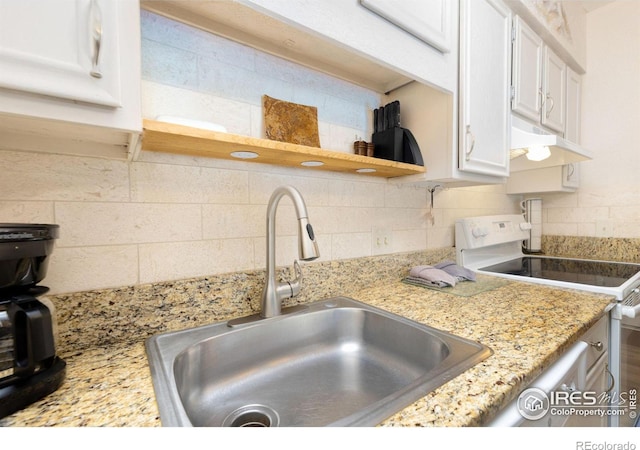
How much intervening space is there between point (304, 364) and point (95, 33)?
93 centimetres

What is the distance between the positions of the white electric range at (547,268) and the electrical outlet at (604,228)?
351 mm

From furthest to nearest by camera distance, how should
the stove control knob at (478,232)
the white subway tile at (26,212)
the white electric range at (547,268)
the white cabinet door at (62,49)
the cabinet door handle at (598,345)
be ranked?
1. the stove control knob at (478,232)
2. the white electric range at (547,268)
3. the cabinet door handle at (598,345)
4. the white subway tile at (26,212)
5. the white cabinet door at (62,49)

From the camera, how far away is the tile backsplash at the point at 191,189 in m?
0.67

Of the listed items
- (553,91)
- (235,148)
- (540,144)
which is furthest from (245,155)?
(553,91)

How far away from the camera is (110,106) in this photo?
1.58 ft

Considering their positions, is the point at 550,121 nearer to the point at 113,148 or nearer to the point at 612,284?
the point at 612,284

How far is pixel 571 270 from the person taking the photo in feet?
5.06

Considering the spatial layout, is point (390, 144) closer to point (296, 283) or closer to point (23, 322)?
point (296, 283)

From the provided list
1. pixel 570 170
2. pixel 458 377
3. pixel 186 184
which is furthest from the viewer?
pixel 570 170

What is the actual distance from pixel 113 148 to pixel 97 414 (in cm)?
55

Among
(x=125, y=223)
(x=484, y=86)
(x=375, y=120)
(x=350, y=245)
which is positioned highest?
(x=484, y=86)

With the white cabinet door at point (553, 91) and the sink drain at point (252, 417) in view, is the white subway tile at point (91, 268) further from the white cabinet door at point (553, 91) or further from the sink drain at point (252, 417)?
the white cabinet door at point (553, 91)

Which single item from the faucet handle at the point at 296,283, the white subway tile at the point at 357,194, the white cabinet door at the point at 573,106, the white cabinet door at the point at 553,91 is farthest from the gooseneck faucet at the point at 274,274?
the white cabinet door at the point at 573,106

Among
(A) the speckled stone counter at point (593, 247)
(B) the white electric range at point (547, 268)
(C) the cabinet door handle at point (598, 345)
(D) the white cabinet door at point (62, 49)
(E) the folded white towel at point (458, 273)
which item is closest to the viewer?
(D) the white cabinet door at point (62, 49)
